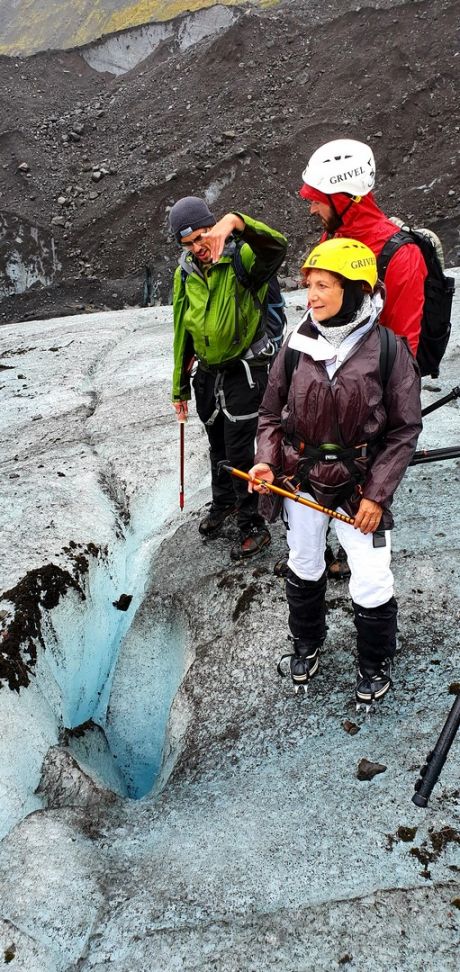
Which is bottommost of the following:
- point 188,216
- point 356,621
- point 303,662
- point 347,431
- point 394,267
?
point 303,662

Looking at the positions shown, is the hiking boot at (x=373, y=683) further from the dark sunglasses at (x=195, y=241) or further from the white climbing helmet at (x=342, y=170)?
the dark sunglasses at (x=195, y=241)

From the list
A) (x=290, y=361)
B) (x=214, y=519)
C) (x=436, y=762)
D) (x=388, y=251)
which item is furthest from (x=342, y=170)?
(x=214, y=519)

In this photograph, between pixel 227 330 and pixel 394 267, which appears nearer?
pixel 394 267

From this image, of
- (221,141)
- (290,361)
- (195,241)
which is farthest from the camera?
(221,141)

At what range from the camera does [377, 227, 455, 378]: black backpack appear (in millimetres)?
4129

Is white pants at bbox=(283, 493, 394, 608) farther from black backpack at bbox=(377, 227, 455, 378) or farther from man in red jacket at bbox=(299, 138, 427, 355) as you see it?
black backpack at bbox=(377, 227, 455, 378)

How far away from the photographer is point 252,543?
20.7 feet

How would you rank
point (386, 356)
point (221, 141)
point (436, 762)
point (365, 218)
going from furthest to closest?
point (221, 141)
point (365, 218)
point (386, 356)
point (436, 762)

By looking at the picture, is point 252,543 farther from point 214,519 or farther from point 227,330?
point 227,330

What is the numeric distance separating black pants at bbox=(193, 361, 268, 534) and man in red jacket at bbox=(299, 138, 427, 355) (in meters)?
1.59

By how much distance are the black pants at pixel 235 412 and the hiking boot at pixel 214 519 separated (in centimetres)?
44

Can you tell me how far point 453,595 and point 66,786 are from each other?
323 centimetres

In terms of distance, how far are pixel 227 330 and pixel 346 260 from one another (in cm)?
193

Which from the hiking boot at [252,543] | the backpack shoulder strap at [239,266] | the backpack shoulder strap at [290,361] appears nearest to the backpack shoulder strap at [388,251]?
the backpack shoulder strap at [290,361]
